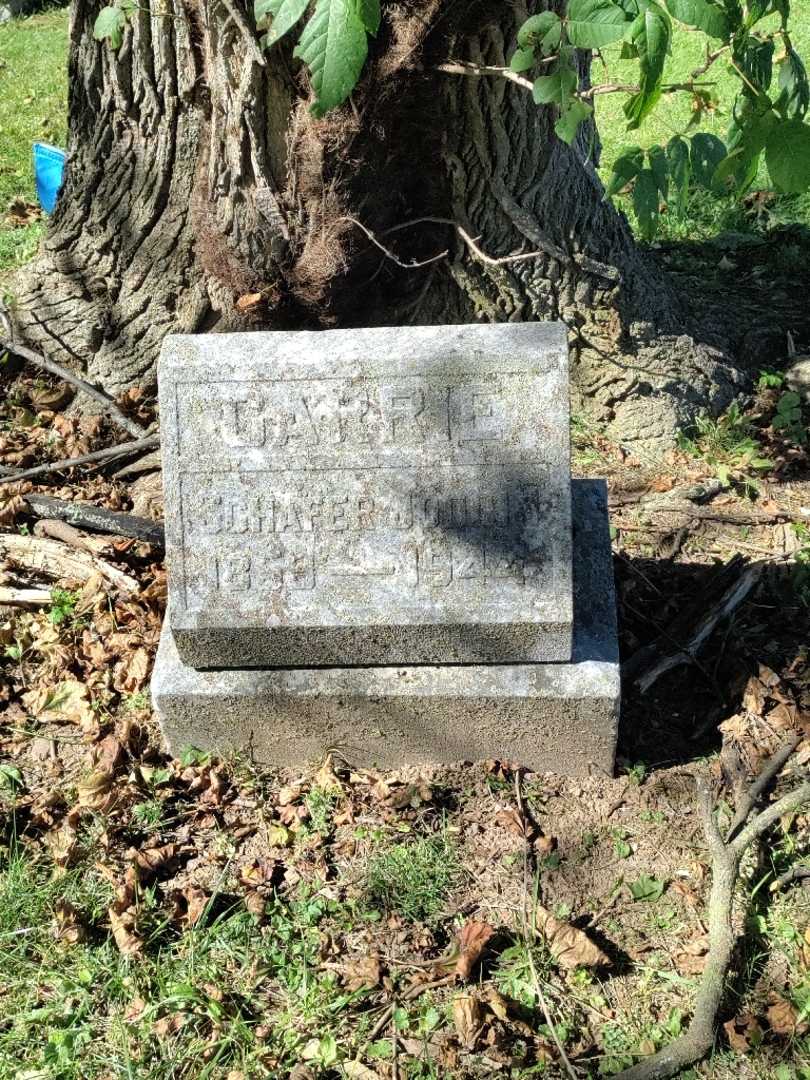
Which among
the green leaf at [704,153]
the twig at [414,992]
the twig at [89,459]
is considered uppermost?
the green leaf at [704,153]

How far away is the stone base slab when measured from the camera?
2848mm

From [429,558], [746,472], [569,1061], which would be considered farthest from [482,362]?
[746,472]

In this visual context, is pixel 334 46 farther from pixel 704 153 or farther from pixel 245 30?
pixel 245 30

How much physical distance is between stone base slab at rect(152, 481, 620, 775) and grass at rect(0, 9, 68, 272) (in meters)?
3.52

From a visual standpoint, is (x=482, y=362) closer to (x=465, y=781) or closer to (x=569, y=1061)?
(x=465, y=781)

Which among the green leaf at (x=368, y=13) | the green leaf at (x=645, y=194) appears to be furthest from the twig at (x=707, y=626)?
the green leaf at (x=368, y=13)

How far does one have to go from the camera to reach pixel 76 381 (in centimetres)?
455

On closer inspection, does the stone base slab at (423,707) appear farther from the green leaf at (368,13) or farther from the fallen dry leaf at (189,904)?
the green leaf at (368,13)

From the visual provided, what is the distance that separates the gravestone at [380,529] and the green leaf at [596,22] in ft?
2.70

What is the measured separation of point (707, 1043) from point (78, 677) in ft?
7.15

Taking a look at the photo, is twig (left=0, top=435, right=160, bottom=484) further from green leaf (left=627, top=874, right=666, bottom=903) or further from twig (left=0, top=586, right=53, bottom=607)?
green leaf (left=627, top=874, right=666, bottom=903)

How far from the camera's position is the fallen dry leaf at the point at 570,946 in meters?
2.59

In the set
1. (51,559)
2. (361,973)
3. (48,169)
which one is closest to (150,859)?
(361,973)

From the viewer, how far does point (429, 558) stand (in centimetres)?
277
